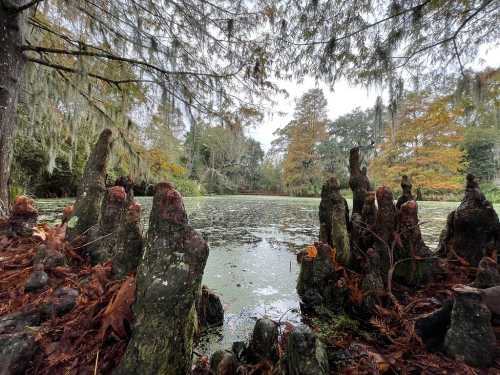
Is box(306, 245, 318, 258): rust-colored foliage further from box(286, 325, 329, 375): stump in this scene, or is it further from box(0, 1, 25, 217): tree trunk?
box(0, 1, 25, 217): tree trunk

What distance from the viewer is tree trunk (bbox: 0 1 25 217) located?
2.09m

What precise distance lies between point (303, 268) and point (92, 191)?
7.13 feet

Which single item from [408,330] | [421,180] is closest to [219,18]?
[408,330]

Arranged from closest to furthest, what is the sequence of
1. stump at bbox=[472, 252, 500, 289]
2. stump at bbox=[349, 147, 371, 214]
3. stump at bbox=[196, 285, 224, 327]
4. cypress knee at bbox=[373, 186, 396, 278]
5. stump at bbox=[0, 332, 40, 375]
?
stump at bbox=[0, 332, 40, 375] → stump at bbox=[472, 252, 500, 289] → stump at bbox=[196, 285, 224, 327] → cypress knee at bbox=[373, 186, 396, 278] → stump at bbox=[349, 147, 371, 214]

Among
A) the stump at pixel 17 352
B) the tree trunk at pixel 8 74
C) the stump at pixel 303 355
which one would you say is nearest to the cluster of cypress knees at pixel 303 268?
the stump at pixel 303 355

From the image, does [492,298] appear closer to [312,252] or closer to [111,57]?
[312,252]

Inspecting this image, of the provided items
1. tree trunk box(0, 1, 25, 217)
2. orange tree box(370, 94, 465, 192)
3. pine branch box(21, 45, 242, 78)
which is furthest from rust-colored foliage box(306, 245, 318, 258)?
orange tree box(370, 94, 465, 192)

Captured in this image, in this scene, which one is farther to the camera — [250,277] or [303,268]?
[250,277]

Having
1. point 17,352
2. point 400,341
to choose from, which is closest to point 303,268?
point 400,341

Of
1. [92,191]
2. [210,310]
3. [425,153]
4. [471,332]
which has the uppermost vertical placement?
[425,153]

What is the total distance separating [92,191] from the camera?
207cm

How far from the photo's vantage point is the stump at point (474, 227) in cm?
168

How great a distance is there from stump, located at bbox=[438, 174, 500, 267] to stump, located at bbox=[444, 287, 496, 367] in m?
1.10

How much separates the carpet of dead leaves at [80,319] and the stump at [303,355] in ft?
2.41
